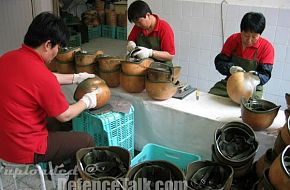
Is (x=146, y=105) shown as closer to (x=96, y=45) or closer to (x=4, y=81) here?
(x=4, y=81)

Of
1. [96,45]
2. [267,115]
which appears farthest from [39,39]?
[96,45]

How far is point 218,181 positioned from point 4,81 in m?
1.06

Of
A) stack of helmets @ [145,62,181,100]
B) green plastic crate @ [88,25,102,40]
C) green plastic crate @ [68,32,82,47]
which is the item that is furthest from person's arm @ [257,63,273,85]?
green plastic crate @ [88,25,102,40]

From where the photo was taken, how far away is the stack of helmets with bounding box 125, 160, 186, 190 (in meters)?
1.15

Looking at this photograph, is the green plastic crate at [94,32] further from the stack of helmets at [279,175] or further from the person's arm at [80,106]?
the stack of helmets at [279,175]

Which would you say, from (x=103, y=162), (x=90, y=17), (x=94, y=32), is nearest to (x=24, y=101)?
(x=103, y=162)

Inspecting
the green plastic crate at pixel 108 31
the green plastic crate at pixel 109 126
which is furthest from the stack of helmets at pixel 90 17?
the green plastic crate at pixel 109 126

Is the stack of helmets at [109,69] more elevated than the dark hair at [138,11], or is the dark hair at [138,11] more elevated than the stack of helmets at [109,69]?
the dark hair at [138,11]

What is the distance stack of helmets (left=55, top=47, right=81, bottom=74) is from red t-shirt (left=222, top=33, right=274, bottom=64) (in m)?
1.11

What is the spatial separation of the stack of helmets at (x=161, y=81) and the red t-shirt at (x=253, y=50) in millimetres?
575

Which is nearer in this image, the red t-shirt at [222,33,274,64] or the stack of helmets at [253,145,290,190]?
the stack of helmets at [253,145,290,190]

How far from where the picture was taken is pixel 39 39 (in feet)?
4.79

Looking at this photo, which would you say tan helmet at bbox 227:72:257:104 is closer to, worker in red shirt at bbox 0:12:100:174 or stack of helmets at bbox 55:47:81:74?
worker in red shirt at bbox 0:12:100:174

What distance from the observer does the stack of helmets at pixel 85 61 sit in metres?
2.08
